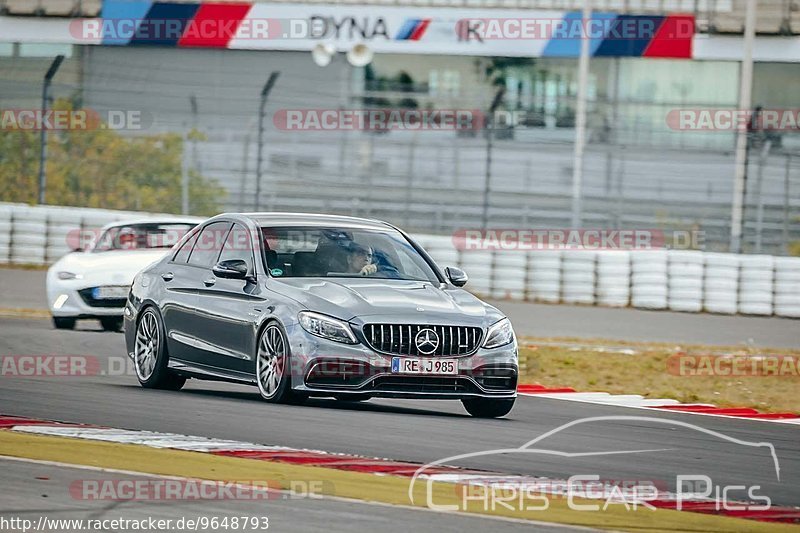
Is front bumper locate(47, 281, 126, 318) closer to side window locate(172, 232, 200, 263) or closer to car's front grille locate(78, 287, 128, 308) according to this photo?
car's front grille locate(78, 287, 128, 308)

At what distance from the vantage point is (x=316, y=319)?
10.1m

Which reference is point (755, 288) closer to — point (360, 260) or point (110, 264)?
point (110, 264)

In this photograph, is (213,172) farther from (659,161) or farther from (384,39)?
(384,39)

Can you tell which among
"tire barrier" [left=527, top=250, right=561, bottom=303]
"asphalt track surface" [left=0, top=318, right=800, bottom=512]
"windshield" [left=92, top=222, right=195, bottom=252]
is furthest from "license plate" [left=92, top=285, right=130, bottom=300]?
"tire barrier" [left=527, top=250, right=561, bottom=303]

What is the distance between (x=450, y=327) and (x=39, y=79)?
645 inches

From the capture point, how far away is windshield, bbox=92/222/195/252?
17.2 m

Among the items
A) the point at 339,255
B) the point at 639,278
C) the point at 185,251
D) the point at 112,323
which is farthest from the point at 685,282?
the point at 339,255

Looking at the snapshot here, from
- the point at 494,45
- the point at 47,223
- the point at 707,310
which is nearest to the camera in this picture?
the point at 707,310

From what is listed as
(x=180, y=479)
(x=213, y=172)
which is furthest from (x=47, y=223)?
(x=180, y=479)

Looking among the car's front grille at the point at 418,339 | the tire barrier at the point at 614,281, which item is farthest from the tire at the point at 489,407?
the tire barrier at the point at 614,281

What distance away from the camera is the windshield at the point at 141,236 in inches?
677

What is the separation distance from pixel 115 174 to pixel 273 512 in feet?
62.8

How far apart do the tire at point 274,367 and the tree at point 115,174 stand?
47.4 ft

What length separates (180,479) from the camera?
23.8 feet
